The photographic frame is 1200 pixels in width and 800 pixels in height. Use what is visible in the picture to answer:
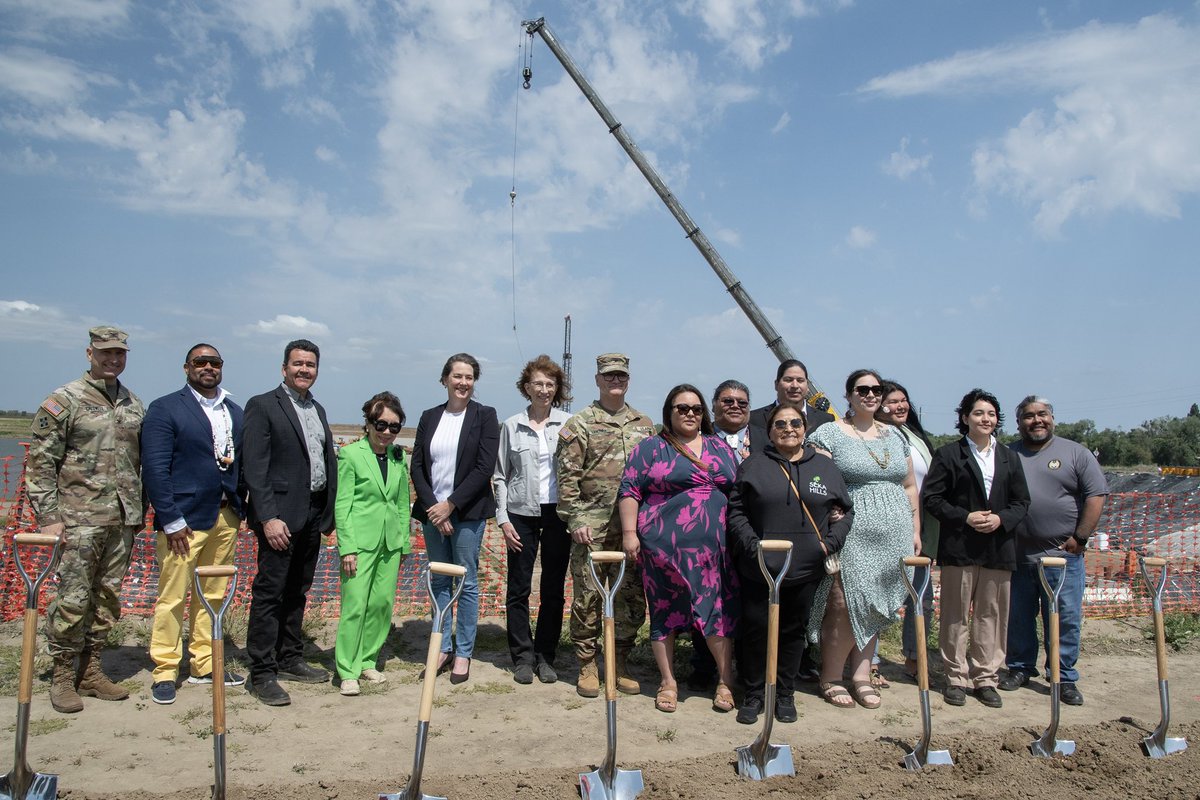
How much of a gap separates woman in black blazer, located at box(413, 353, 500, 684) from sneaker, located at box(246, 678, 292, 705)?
0.93 meters

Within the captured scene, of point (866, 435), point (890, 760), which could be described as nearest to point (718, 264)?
point (866, 435)

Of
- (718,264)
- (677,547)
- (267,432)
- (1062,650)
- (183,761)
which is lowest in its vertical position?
(183,761)

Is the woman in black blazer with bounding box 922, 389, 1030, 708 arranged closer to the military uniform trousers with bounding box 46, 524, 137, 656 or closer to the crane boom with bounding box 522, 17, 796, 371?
the military uniform trousers with bounding box 46, 524, 137, 656

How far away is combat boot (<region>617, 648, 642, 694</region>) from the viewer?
462cm

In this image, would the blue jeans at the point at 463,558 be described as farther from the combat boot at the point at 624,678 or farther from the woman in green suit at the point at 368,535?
the combat boot at the point at 624,678

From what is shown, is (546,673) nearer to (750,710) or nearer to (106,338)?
(750,710)

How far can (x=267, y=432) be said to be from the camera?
439cm

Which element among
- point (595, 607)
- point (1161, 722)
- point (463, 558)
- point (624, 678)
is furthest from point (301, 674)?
point (1161, 722)

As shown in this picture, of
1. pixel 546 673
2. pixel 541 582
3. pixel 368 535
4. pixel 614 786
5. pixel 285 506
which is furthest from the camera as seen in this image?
pixel 541 582

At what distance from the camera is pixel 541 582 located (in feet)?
16.1

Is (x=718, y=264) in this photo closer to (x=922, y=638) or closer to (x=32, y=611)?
(x=922, y=638)

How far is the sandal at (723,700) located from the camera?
4.32 meters

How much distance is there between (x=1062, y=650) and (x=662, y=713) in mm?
2581

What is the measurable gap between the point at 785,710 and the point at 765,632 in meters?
0.49
